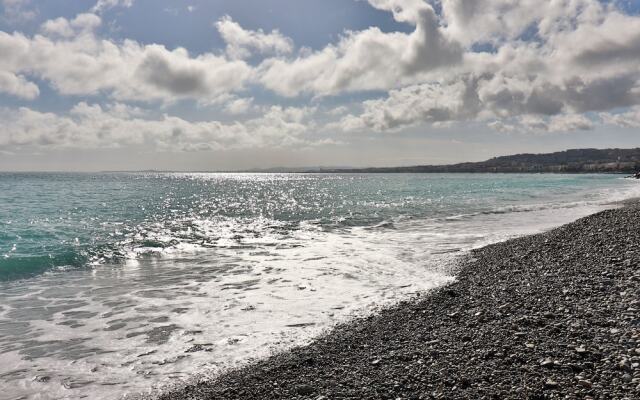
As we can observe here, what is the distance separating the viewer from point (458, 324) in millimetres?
10602

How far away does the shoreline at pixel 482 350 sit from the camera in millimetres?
7137

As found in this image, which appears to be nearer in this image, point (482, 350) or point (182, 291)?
point (482, 350)

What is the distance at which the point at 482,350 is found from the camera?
336 inches

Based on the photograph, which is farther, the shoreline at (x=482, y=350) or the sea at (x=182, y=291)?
the sea at (x=182, y=291)

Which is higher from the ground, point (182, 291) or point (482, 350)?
point (482, 350)

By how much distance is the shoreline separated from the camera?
7137 millimetres

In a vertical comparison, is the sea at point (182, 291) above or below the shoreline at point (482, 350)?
below

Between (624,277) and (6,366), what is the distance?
17923mm

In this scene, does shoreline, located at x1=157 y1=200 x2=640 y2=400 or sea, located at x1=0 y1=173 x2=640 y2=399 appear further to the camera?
sea, located at x1=0 y1=173 x2=640 y2=399

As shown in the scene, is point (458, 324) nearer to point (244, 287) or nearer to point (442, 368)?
point (442, 368)

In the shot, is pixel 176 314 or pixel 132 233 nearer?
pixel 176 314

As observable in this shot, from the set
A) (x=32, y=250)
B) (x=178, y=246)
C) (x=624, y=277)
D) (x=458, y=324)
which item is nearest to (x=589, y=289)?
(x=624, y=277)

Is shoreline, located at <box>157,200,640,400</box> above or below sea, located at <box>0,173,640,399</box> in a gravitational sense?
above

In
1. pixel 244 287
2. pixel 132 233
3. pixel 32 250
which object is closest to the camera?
pixel 244 287
